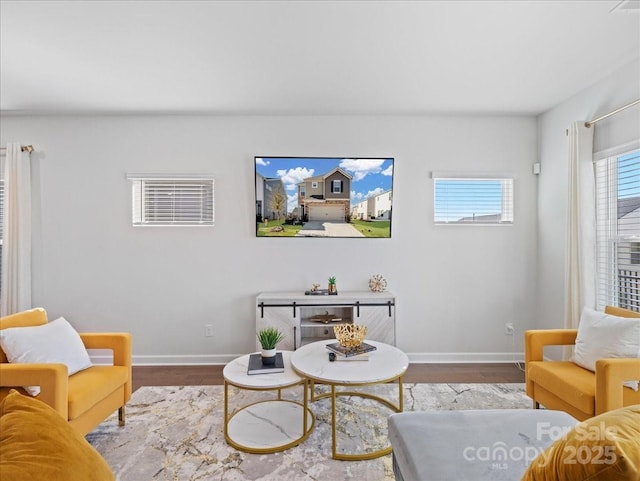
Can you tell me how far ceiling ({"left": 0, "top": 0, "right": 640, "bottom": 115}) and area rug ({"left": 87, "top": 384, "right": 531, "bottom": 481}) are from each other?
2.66 metres

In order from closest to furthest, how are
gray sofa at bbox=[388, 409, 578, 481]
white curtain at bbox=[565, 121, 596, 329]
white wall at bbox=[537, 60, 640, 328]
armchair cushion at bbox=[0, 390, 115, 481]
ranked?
armchair cushion at bbox=[0, 390, 115, 481] < gray sofa at bbox=[388, 409, 578, 481] < white wall at bbox=[537, 60, 640, 328] < white curtain at bbox=[565, 121, 596, 329]

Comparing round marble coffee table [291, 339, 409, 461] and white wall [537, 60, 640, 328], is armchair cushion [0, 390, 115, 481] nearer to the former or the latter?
round marble coffee table [291, 339, 409, 461]

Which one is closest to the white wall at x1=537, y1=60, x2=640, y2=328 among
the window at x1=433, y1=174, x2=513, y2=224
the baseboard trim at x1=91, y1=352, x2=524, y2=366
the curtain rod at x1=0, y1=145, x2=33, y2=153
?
the window at x1=433, y1=174, x2=513, y2=224

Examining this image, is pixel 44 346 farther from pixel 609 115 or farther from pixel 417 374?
pixel 609 115

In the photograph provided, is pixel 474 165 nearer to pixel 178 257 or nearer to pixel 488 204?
pixel 488 204

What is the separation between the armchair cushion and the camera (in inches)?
29.3

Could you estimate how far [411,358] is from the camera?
12.0 feet

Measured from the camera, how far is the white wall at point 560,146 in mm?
2631

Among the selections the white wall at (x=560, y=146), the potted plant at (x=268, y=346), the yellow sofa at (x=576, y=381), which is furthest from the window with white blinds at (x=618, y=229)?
the potted plant at (x=268, y=346)

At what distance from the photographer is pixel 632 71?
2576 millimetres

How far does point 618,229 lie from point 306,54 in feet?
9.43

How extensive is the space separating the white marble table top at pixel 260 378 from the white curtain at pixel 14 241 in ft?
8.97

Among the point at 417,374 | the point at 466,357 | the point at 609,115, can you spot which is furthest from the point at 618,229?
the point at 417,374

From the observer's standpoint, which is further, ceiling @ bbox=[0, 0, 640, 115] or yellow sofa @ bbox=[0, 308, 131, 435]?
ceiling @ bbox=[0, 0, 640, 115]
